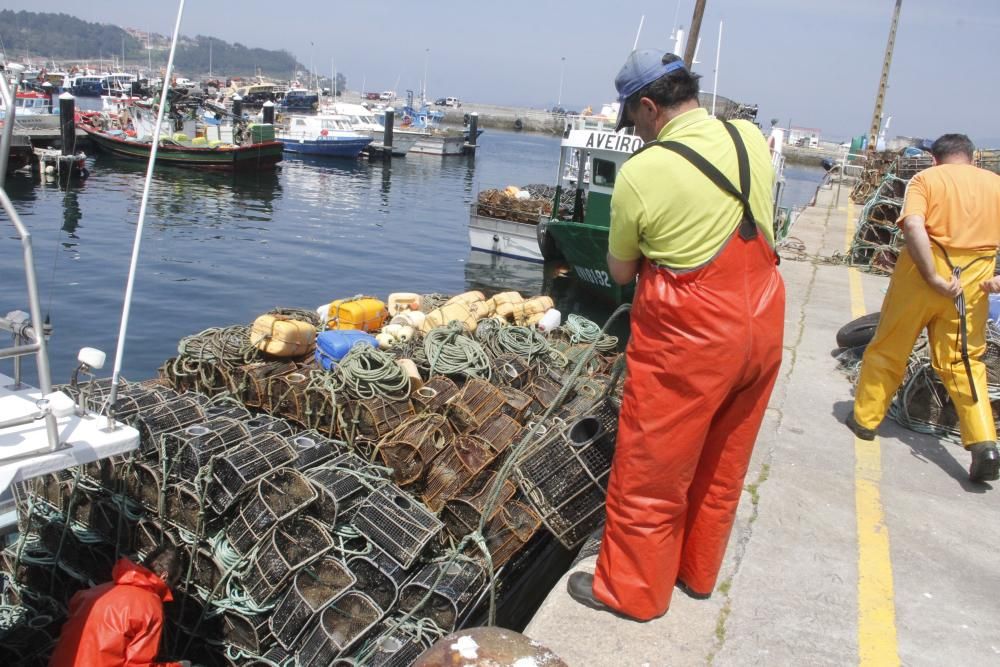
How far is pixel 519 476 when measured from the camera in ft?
11.7

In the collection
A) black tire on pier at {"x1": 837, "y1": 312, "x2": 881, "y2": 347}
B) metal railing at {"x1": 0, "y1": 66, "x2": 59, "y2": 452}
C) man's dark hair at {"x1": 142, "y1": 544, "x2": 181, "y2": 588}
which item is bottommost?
man's dark hair at {"x1": 142, "y1": 544, "x2": 181, "y2": 588}

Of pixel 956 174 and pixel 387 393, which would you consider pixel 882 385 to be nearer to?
pixel 956 174

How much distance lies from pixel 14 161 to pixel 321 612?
2898cm

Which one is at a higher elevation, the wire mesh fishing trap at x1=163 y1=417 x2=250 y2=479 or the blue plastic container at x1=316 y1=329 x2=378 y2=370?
the blue plastic container at x1=316 y1=329 x2=378 y2=370

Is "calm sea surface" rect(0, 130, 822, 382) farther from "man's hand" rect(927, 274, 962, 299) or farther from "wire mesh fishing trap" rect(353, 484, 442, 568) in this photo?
"man's hand" rect(927, 274, 962, 299)

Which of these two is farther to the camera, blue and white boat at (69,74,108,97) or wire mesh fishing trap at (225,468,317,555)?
blue and white boat at (69,74,108,97)

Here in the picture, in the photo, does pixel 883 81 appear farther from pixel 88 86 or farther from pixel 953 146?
pixel 88 86

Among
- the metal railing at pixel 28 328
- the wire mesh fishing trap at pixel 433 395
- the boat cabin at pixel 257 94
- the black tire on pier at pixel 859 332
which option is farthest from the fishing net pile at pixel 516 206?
the boat cabin at pixel 257 94

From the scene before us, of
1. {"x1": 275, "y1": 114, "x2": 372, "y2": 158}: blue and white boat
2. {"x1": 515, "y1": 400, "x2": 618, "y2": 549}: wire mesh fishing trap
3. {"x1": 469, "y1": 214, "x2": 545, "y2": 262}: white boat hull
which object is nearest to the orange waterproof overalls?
{"x1": 515, "y1": 400, "x2": 618, "y2": 549}: wire mesh fishing trap

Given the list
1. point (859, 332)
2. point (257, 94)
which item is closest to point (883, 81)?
point (859, 332)

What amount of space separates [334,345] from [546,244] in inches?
560

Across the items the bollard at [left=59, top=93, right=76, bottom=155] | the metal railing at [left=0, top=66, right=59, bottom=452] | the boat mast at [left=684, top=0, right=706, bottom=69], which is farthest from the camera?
the bollard at [left=59, top=93, right=76, bottom=155]

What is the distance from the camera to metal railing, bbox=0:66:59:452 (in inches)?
115

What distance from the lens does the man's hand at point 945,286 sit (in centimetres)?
400
